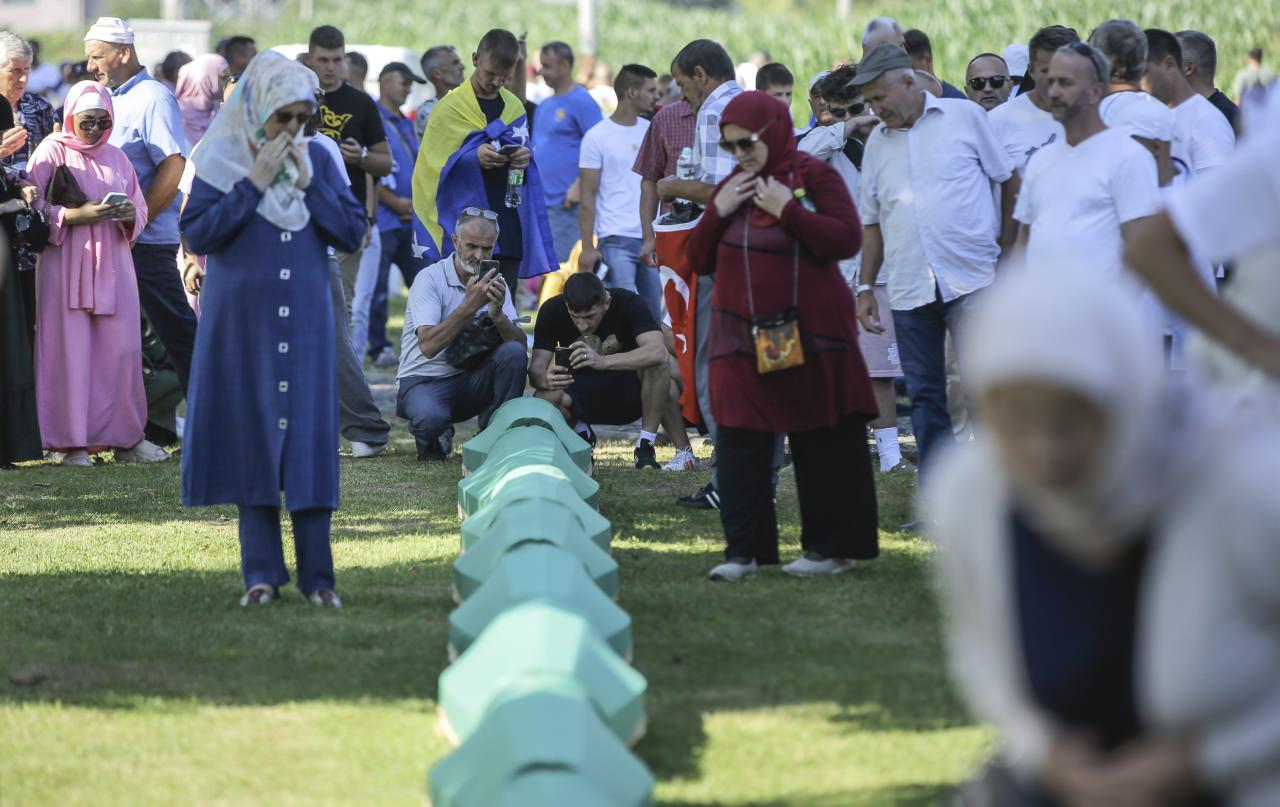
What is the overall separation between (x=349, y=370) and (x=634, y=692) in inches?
257

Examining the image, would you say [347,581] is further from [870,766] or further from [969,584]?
[969,584]

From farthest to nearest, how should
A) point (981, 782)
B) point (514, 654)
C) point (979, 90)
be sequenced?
1. point (979, 90)
2. point (514, 654)
3. point (981, 782)

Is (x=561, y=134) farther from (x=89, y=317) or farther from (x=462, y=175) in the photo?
(x=89, y=317)

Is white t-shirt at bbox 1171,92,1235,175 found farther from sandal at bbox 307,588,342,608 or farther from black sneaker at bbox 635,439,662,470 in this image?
sandal at bbox 307,588,342,608

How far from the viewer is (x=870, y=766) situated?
4.73 m

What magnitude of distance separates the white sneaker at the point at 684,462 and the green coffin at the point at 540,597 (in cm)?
475

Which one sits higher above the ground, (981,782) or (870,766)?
(981,782)

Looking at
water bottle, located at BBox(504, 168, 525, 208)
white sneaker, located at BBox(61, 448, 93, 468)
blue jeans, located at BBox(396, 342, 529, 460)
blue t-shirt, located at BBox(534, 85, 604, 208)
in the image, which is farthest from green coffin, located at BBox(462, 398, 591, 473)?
blue t-shirt, located at BBox(534, 85, 604, 208)

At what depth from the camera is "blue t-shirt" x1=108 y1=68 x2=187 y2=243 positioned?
10.7 m

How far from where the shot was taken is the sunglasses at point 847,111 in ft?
32.5

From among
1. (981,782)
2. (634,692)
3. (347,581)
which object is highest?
(981,782)

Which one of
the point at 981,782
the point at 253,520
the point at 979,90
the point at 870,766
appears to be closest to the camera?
the point at 981,782

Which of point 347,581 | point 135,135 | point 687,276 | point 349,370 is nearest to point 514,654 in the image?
point 347,581

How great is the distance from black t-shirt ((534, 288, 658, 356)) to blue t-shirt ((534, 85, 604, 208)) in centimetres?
517
